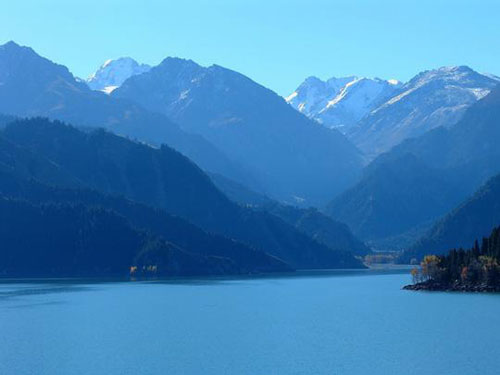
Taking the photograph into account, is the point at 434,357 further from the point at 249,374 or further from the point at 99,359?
the point at 99,359

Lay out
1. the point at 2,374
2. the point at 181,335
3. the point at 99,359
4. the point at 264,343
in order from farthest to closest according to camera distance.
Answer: the point at 181,335 → the point at 264,343 → the point at 99,359 → the point at 2,374

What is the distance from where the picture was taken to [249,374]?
494 ft

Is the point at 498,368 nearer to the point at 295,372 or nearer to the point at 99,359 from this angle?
the point at 295,372

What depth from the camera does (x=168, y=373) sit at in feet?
498

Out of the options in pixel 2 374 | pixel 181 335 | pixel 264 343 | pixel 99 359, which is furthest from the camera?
pixel 181 335

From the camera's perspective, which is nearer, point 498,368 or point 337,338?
point 498,368

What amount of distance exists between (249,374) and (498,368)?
116 feet

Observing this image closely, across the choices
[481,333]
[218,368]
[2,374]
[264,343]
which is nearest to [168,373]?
[218,368]

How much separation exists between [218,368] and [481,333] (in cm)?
6056

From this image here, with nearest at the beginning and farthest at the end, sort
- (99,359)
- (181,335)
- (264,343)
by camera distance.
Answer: (99,359), (264,343), (181,335)

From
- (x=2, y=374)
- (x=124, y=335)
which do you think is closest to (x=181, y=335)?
(x=124, y=335)

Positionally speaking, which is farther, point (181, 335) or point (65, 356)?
point (181, 335)

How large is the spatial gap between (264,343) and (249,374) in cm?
→ 3410

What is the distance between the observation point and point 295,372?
152375 mm
